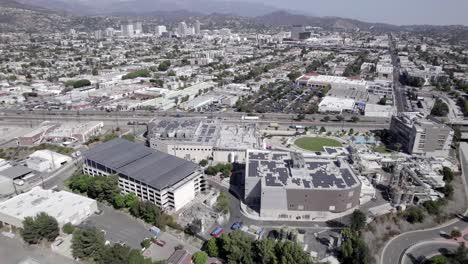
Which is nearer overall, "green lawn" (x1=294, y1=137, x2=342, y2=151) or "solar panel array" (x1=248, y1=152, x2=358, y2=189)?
"solar panel array" (x1=248, y1=152, x2=358, y2=189)

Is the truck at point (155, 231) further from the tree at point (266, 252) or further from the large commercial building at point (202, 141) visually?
the large commercial building at point (202, 141)

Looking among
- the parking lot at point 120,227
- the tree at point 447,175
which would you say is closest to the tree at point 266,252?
the parking lot at point 120,227

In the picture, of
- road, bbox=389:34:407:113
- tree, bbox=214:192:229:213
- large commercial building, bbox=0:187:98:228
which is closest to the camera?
large commercial building, bbox=0:187:98:228

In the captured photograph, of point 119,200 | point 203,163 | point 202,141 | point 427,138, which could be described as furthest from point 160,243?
point 427,138

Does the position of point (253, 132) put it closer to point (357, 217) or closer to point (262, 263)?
point (357, 217)

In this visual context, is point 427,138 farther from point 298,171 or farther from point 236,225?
point 236,225

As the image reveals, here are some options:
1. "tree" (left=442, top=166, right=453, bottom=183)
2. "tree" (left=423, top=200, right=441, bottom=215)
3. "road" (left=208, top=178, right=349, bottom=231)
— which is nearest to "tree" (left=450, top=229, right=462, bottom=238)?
"tree" (left=423, top=200, right=441, bottom=215)

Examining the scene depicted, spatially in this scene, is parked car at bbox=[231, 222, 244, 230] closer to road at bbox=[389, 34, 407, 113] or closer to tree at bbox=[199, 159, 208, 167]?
tree at bbox=[199, 159, 208, 167]
